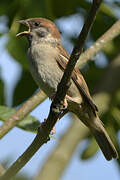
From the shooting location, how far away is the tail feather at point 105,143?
15.1 feet

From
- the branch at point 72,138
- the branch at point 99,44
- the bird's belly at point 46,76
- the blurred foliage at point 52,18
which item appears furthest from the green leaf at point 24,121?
the branch at point 99,44

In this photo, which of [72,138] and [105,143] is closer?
[105,143]

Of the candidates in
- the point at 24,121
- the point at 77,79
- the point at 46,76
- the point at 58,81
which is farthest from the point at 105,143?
the point at 24,121

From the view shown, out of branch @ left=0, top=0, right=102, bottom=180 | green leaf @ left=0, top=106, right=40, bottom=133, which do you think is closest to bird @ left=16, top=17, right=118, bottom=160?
green leaf @ left=0, top=106, right=40, bottom=133

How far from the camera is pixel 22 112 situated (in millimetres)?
3891

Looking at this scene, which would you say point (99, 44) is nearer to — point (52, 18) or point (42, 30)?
point (52, 18)

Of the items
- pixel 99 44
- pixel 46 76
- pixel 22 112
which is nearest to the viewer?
pixel 22 112

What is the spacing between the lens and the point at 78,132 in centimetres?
523

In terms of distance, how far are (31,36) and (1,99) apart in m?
1.19

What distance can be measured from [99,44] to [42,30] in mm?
1008

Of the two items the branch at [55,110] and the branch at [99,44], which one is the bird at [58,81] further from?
the branch at [55,110]

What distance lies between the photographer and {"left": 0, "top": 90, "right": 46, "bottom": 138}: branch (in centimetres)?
362

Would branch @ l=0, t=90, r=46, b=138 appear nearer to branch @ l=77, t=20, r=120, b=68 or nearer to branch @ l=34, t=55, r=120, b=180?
branch @ l=77, t=20, r=120, b=68

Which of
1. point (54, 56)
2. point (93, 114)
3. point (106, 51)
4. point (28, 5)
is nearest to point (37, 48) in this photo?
point (54, 56)
